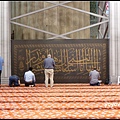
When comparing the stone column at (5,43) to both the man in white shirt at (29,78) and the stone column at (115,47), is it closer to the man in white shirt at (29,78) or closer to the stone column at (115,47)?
the man in white shirt at (29,78)

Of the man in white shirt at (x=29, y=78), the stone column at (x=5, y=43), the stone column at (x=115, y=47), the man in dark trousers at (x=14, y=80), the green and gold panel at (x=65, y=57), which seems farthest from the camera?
the green and gold panel at (x=65, y=57)

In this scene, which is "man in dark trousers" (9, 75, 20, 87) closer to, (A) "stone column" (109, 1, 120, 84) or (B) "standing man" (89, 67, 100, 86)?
(B) "standing man" (89, 67, 100, 86)

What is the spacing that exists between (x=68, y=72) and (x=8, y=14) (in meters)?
2.93

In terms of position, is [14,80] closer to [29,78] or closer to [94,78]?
[29,78]

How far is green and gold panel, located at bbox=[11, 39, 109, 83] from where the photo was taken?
38.5ft

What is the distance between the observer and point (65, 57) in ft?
38.7

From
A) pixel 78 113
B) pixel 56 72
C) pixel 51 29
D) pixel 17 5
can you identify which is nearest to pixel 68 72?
pixel 56 72

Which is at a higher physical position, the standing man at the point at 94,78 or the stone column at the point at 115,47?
the stone column at the point at 115,47

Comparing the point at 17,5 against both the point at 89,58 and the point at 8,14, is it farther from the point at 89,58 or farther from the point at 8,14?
the point at 89,58

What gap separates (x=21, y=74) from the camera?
11.8 m

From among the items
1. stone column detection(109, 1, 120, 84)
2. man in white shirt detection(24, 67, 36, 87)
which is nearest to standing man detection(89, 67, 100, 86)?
stone column detection(109, 1, 120, 84)

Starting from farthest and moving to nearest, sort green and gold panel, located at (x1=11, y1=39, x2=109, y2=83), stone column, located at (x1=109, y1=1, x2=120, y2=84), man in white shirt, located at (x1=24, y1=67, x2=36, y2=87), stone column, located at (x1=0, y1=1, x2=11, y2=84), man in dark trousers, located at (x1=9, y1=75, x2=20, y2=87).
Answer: green and gold panel, located at (x1=11, y1=39, x2=109, y2=83) < stone column, located at (x1=0, y1=1, x2=11, y2=84) < stone column, located at (x1=109, y1=1, x2=120, y2=84) < man in dark trousers, located at (x1=9, y1=75, x2=20, y2=87) < man in white shirt, located at (x1=24, y1=67, x2=36, y2=87)

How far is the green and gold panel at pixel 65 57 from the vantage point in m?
11.7

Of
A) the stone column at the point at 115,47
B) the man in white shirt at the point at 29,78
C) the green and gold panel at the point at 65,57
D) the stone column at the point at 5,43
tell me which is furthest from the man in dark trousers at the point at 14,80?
the stone column at the point at 115,47
